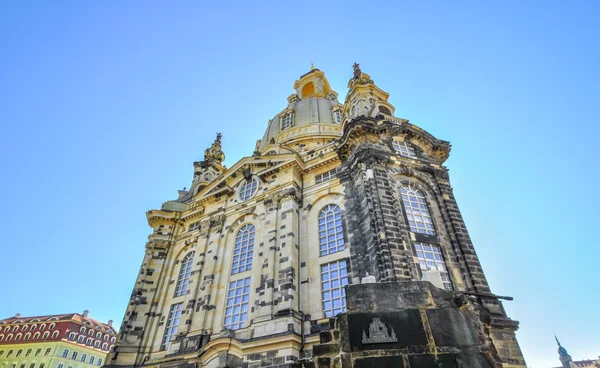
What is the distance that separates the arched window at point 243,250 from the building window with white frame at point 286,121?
60.3ft

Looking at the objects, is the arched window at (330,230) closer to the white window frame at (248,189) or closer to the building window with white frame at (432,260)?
the building window with white frame at (432,260)

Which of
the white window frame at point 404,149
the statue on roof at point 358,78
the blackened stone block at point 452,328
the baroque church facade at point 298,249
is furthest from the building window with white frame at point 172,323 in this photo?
the statue on roof at point 358,78

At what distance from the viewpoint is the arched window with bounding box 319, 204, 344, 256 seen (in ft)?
66.1

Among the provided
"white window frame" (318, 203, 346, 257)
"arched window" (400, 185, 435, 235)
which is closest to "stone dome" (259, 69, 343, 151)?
"white window frame" (318, 203, 346, 257)

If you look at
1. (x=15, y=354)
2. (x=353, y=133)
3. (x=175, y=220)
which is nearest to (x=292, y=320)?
(x=353, y=133)

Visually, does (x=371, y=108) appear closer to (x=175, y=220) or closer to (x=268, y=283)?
(x=268, y=283)

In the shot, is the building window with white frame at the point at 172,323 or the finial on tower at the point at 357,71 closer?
the building window with white frame at the point at 172,323

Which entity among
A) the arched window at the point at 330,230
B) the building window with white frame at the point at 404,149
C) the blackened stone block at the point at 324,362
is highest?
the building window with white frame at the point at 404,149

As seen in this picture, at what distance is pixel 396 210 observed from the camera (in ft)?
61.0

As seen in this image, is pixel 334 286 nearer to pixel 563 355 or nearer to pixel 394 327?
pixel 394 327

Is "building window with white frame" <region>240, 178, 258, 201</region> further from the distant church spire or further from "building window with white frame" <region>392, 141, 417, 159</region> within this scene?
the distant church spire

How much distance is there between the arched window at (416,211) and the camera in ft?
62.0

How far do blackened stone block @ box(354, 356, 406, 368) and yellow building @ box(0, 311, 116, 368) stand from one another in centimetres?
6614

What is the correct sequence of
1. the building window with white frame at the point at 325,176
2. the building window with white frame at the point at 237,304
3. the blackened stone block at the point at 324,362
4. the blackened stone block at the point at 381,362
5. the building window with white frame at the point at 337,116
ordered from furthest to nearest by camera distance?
the building window with white frame at the point at 337,116
the building window with white frame at the point at 325,176
the building window with white frame at the point at 237,304
the blackened stone block at the point at 324,362
the blackened stone block at the point at 381,362
